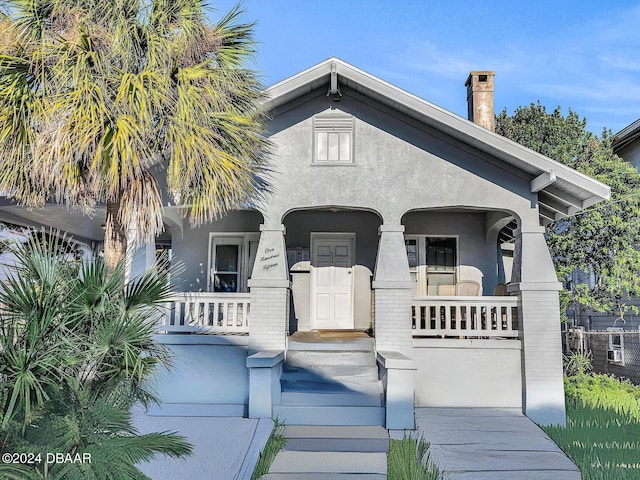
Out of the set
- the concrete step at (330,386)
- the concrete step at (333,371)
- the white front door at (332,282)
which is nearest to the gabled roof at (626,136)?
the white front door at (332,282)

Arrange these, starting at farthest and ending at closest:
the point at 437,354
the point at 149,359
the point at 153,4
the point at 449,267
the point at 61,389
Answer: the point at 449,267, the point at 437,354, the point at 153,4, the point at 149,359, the point at 61,389

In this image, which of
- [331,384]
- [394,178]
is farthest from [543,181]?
[331,384]

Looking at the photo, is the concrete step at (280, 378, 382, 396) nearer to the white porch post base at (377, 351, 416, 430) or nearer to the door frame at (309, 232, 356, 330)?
the white porch post base at (377, 351, 416, 430)

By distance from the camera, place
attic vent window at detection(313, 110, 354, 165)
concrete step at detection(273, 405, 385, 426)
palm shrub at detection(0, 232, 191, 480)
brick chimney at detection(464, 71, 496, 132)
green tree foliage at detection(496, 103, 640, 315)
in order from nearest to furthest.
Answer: palm shrub at detection(0, 232, 191, 480), concrete step at detection(273, 405, 385, 426), attic vent window at detection(313, 110, 354, 165), brick chimney at detection(464, 71, 496, 132), green tree foliage at detection(496, 103, 640, 315)

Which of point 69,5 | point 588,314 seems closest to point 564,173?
point 69,5

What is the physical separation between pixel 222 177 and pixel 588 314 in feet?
50.4

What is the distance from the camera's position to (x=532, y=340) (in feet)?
30.6

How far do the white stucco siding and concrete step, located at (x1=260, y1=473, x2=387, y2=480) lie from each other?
15.5 feet

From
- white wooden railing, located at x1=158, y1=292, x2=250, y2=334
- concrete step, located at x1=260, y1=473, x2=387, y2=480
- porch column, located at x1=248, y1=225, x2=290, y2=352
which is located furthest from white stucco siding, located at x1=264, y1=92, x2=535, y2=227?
concrete step, located at x1=260, y1=473, x2=387, y2=480

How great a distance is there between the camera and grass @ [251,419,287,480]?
641 cm

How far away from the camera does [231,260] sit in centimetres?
1248

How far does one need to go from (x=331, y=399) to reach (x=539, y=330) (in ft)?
12.7

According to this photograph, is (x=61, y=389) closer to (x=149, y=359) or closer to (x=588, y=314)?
(x=149, y=359)

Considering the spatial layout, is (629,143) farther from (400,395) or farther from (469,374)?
(400,395)
